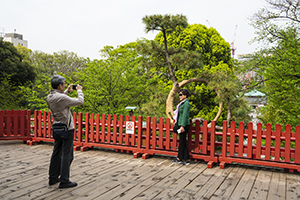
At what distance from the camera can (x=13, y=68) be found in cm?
2161

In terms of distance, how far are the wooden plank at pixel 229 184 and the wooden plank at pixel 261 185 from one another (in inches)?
11.9

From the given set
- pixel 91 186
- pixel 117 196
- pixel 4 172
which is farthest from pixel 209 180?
pixel 4 172

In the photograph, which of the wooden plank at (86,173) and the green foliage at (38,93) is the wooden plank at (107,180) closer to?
the wooden plank at (86,173)

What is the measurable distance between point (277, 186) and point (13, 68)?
2256 centimetres

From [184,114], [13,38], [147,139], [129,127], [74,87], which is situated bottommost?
[147,139]

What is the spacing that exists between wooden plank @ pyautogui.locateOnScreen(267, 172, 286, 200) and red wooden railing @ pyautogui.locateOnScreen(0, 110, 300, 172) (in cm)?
31

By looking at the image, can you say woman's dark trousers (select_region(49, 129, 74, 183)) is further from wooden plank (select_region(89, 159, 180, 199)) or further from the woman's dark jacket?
the woman's dark jacket

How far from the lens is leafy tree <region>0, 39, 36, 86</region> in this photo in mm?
21234

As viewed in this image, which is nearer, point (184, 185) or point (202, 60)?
point (184, 185)

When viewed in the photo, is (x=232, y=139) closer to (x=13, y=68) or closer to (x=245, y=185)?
(x=245, y=185)

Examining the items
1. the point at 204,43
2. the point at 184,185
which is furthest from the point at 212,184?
the point at 204,43

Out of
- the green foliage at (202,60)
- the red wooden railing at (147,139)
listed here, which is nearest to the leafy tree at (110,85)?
the green foliage at (202,60)

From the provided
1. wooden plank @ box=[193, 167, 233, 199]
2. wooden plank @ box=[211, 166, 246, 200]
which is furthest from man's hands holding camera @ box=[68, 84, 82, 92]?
wooden plank @ box=[211, 166, 246, 200]

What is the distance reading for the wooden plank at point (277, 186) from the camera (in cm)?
378
